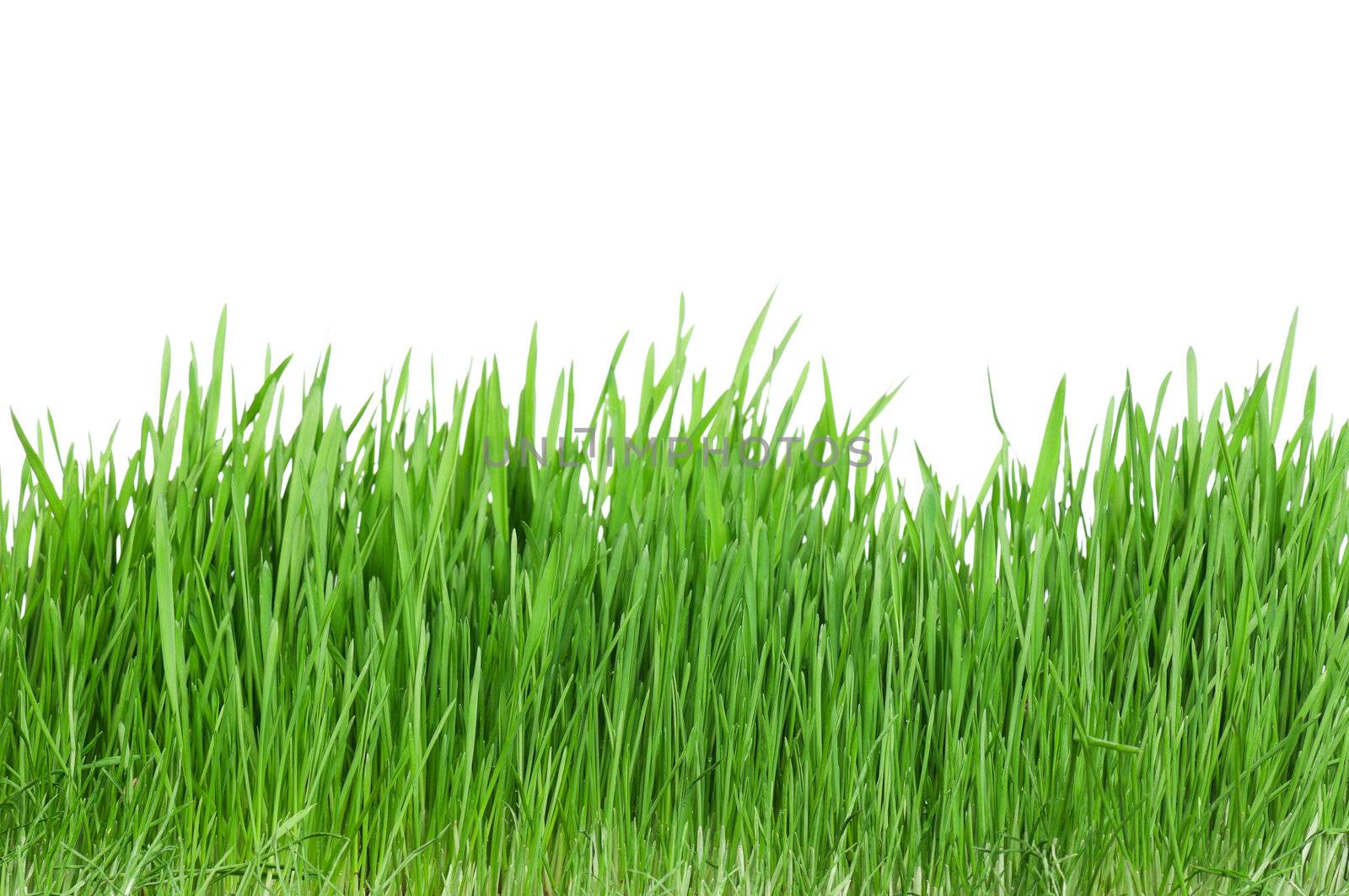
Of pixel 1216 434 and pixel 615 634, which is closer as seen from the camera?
pixel 615 634

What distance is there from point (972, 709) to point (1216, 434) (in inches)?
23.0

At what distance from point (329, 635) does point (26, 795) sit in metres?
0.51

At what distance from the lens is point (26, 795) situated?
155 cm

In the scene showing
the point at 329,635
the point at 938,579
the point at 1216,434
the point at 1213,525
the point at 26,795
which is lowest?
the point at 26,795

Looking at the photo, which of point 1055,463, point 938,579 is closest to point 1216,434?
point 1055,463

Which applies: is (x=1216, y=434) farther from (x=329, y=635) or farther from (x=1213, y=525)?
(x=329, y=635)

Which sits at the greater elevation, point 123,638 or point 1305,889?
point 123,638

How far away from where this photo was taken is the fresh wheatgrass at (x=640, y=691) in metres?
1.50

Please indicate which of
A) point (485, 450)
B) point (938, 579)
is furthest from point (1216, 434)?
point (485, 450)

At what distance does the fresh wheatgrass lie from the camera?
1503 millimetres

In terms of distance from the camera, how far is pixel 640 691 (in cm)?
155

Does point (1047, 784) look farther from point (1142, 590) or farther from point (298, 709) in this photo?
point (298, 709)

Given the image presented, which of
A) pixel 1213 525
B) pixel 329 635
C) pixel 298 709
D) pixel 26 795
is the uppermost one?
pixel 1213 525

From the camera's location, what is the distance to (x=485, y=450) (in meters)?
1.62
